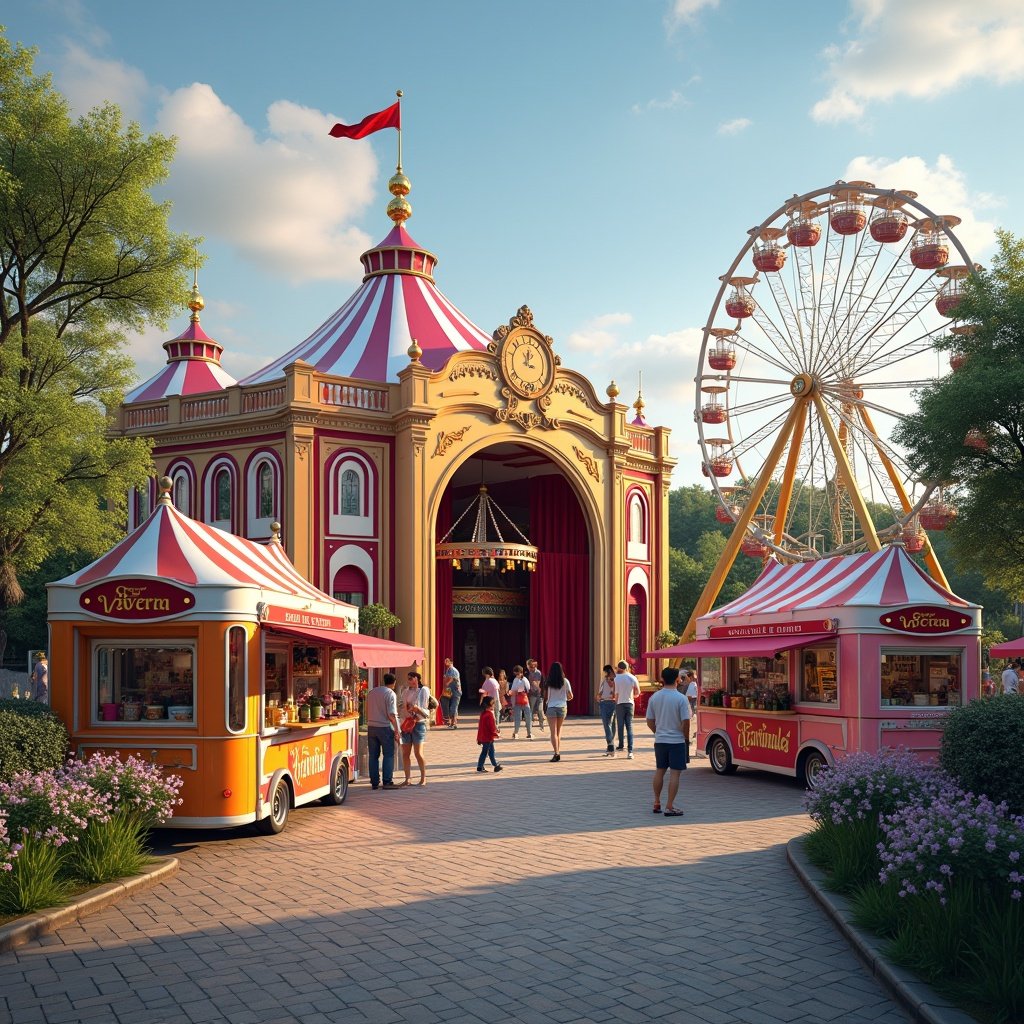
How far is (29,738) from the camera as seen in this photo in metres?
9.42

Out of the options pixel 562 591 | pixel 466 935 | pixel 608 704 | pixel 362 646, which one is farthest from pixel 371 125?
pixel 466 935

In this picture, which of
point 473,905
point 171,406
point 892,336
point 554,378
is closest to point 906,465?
point 892,336

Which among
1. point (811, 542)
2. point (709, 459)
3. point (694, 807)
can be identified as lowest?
point (694, 807)

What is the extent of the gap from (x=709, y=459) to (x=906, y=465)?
9690 millimetres

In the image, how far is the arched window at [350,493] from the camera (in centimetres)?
2725

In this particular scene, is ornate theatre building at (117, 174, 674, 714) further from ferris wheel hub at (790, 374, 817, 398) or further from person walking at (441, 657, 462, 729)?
ferris wheel hub at (790, 374, 817, 398)

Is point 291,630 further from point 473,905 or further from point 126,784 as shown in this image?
point 473,905

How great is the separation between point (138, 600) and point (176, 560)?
24.1 inches

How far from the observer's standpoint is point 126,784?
904 cm

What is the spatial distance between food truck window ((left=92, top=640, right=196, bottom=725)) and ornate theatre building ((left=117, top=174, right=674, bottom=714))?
1519cm

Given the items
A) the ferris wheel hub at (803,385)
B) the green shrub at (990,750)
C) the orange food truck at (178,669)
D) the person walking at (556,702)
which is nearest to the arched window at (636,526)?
the ferris wheel hub at (803,385)

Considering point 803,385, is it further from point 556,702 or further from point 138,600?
point 138,600

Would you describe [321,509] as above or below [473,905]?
above

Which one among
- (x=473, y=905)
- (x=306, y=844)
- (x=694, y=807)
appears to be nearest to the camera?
(x=473, y=905)
